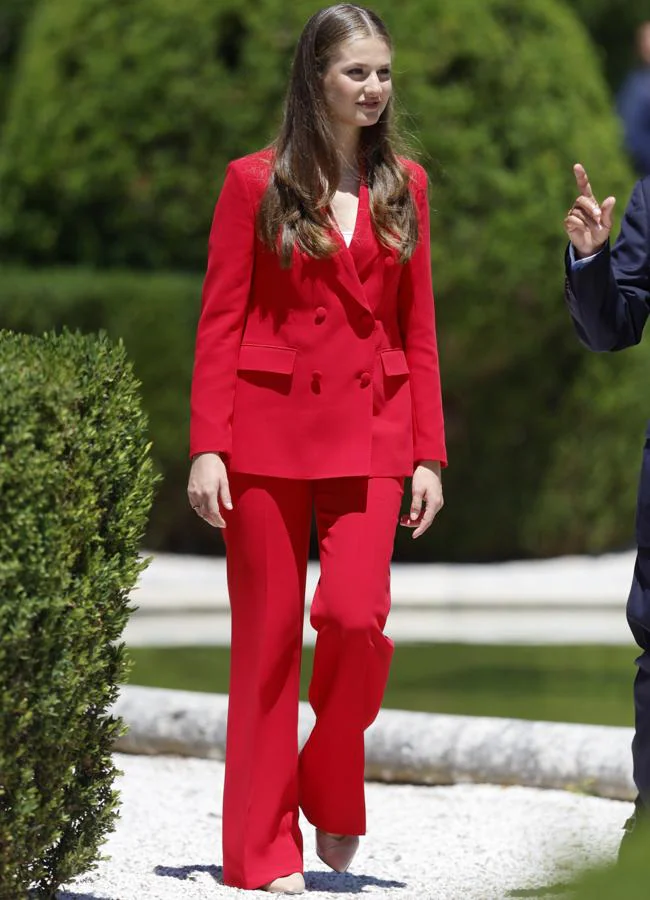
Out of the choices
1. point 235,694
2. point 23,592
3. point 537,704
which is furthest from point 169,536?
point 23,592

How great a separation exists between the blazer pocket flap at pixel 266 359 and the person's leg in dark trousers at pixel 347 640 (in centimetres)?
25

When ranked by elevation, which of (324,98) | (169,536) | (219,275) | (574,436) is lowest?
(169,536)

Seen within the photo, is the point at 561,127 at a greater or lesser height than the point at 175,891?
greater

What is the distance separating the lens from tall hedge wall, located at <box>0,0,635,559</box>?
10.3m

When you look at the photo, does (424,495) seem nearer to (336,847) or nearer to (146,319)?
(336,847)

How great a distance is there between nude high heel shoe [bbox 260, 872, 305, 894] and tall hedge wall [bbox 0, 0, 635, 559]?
6.72 meters

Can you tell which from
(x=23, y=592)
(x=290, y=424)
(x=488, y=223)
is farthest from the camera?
(x=488, y=223)

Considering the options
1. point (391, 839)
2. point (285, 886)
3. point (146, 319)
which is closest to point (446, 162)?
point (146, 319)

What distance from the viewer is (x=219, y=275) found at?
3766mm

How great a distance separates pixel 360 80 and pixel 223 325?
1.90 feet

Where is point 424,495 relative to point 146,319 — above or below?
above

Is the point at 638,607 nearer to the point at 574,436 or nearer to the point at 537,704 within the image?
the point at 537,704

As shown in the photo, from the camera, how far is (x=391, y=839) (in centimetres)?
450

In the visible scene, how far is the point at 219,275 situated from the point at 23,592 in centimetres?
96
